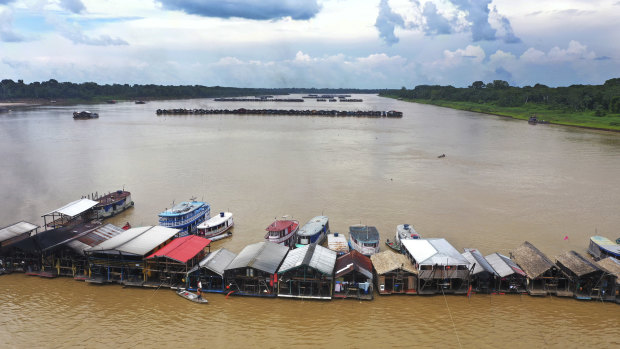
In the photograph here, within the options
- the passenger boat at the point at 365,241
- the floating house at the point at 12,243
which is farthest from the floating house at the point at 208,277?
the floating house at the point at 12,243

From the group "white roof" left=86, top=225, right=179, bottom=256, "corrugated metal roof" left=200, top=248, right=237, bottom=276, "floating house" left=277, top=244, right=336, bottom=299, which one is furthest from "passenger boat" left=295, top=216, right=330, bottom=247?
"white roof" left=86, top=225, right=179, bottom=256

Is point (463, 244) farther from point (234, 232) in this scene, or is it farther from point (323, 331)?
point (234, 232)

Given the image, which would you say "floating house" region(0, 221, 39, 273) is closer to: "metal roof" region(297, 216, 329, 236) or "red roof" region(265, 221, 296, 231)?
"red roof" region(265, 221, 296, 231)

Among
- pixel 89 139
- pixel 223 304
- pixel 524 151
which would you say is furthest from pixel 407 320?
pixel 89 139

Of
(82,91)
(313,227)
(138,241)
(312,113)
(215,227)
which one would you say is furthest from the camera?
(82,91)

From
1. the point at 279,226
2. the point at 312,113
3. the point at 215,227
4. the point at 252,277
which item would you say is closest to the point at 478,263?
the point at 252,277

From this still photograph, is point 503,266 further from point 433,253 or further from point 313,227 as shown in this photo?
point 313,227
